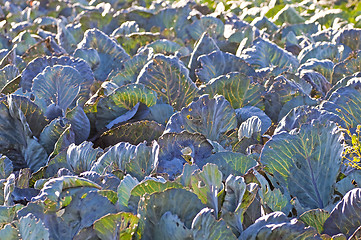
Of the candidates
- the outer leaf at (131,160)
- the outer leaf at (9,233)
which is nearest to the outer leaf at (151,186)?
the outer leaf at (131,160)

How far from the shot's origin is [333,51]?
10.8ft

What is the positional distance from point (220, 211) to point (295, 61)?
180 centimetres

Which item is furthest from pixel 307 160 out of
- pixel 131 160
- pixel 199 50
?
pixel 199 50

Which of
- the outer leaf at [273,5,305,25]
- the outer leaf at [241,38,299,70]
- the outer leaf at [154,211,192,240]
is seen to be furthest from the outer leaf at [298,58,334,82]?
the outer leaf at [273,5,305,25]

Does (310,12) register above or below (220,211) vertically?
below

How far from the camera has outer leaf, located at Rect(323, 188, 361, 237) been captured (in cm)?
158

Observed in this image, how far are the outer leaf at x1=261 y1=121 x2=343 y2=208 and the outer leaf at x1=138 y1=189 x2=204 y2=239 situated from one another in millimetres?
454

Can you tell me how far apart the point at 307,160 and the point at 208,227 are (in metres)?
0.64

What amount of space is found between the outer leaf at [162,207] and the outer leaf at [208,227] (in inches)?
4.0

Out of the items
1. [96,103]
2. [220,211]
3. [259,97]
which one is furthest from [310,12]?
[220,211]

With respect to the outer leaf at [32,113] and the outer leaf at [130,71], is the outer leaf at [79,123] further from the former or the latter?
the outer leaf at [130,71]

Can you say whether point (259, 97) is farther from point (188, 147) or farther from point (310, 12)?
point (310, 12)

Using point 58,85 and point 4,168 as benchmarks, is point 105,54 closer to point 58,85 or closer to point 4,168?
point 58,85

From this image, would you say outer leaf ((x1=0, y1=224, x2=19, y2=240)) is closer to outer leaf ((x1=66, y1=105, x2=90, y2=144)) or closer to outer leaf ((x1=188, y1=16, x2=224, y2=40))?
outer leaf ((x1=66, y1=105, x2=90, y2=144))
